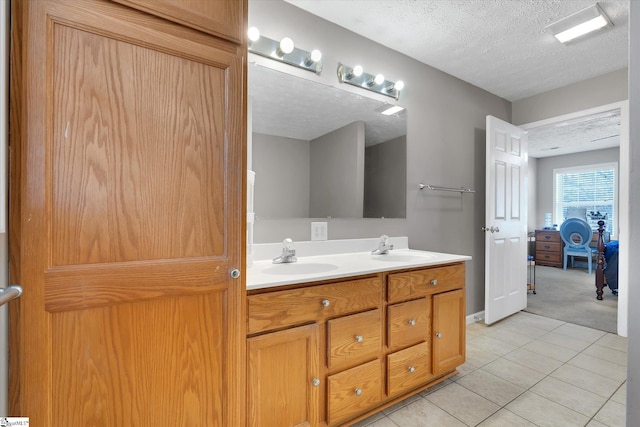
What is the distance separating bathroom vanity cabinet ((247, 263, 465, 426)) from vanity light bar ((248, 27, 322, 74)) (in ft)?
4.48

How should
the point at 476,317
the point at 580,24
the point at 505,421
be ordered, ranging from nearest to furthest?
the point at 505,421
the point at 580,24
the point at 476,317

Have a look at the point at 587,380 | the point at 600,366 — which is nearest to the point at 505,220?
the point at 600,366

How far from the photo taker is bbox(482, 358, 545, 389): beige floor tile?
188cm

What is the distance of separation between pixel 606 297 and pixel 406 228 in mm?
3341

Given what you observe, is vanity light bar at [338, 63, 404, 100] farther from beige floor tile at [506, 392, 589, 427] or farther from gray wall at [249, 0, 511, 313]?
beige floor tile at [506, 392, 589, 427]

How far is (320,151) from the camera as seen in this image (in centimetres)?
191

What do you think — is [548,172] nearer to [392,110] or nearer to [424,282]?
[392,110]

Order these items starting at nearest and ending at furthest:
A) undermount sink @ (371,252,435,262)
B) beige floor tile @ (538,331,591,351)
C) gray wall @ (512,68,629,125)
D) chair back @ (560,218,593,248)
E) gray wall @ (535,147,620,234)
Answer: undermount sink @ (371,252,435,262) < beige floor tile @ (538,331,591,351) < gray wall @ (512,68,629,125) < chair back @ (560,218,593,248) < gray wall @ (535,147,620,234)

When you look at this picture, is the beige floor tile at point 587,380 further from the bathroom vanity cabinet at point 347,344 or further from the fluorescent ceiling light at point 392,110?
the fluorescent ceiling light at point 392,110

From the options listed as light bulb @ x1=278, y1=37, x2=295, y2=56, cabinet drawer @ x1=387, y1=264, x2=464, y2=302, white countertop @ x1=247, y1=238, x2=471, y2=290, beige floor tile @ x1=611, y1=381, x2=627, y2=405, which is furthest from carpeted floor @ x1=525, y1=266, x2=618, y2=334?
light bulb @ x1=278, y1=37, x2=295, y2=56

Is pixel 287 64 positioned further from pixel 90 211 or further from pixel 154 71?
pixel 90 211

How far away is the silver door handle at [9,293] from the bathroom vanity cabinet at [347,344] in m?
0.65

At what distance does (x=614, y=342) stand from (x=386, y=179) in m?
2.38

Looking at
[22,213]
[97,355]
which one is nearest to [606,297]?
[97,355]
